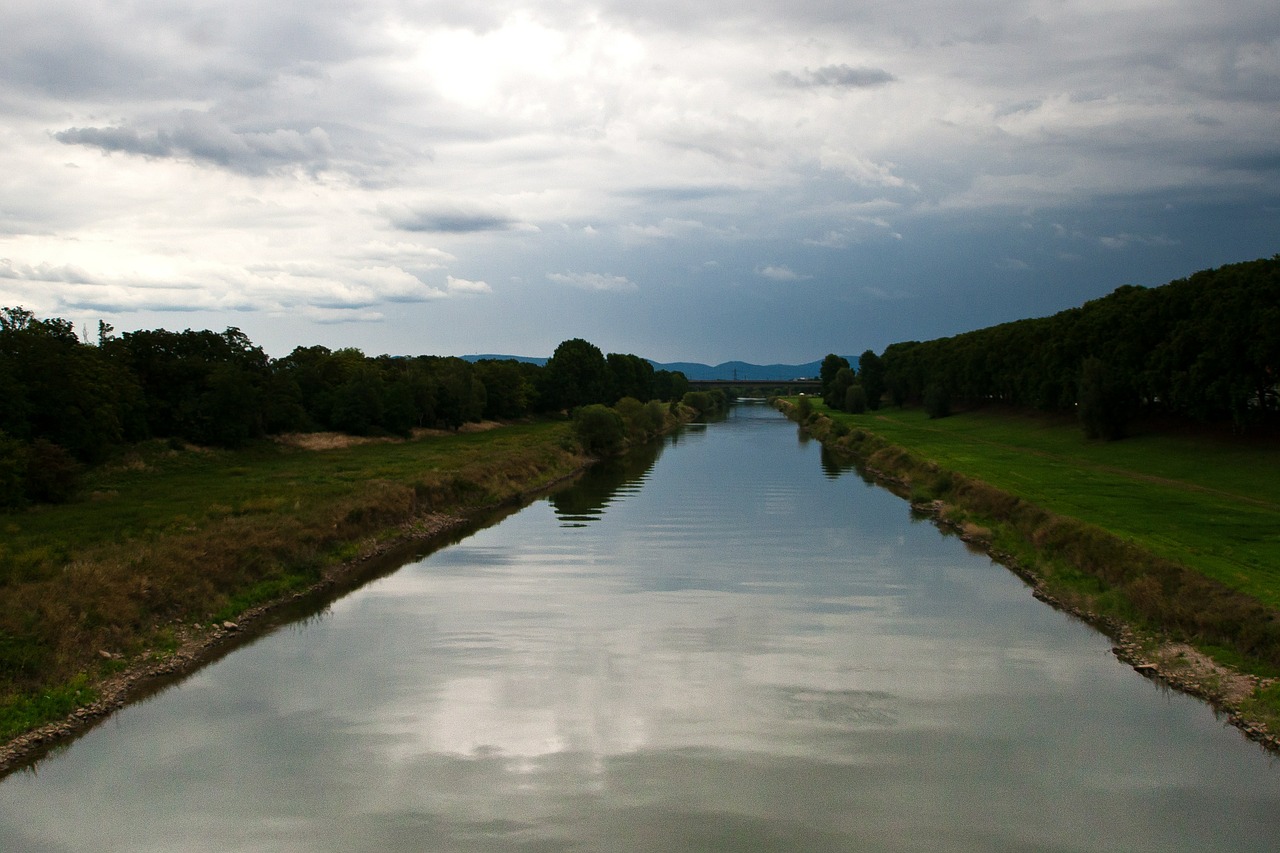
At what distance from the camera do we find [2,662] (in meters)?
18.0

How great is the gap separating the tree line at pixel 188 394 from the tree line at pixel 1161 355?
161ft

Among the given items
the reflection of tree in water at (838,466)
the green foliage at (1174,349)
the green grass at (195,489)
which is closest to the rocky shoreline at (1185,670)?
the green grass at (195,489)

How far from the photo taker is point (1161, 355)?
55.7 m

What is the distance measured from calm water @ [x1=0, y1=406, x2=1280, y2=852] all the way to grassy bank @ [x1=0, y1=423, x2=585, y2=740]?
1.71 metres

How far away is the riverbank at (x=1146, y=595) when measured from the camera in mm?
18969

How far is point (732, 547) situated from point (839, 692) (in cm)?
1703

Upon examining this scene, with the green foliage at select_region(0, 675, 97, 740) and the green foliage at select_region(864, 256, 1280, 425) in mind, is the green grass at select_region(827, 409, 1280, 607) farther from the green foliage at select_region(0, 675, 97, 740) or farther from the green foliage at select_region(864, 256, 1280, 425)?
the green foliage at select_region(0, 675, 97, 740)

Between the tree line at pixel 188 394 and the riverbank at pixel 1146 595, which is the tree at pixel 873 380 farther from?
the riverbank at pixel 1146 595

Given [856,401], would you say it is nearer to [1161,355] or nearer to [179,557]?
[1161,355]

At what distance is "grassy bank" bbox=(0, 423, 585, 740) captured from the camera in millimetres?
19484

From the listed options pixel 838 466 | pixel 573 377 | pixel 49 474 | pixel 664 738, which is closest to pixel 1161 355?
pixel 838 466

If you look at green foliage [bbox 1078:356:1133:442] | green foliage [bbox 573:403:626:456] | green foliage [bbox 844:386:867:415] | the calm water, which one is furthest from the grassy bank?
green foliage [bbox 844:386:867:415]

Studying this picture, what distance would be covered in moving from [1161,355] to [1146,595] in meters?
36.6

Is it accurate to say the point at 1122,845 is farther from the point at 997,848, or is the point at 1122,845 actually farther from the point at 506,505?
the point at 506,505
